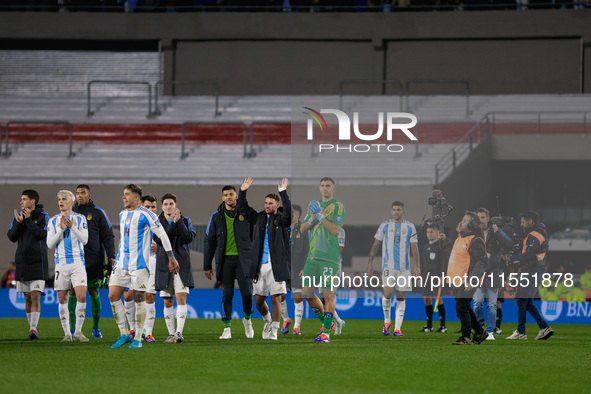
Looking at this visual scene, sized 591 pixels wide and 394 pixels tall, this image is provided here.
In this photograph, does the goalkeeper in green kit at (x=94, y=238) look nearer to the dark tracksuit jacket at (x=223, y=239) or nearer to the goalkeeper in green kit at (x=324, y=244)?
the dark tracksuit jacket at (x=223, y=239)

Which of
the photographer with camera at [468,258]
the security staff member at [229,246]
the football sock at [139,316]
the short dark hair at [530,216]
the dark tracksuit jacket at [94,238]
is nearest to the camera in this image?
the football sock at [139,316]

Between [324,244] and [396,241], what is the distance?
6.54 feet

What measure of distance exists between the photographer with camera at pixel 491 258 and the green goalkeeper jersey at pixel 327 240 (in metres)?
2.26

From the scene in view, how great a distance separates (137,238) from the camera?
11.1m

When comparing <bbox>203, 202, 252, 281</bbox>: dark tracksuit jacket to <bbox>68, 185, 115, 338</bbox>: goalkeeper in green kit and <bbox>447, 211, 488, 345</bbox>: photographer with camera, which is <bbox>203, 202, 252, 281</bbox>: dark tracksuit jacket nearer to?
<bbox>68, 185, 115, 338</bbox>: goalkeeper in green kit

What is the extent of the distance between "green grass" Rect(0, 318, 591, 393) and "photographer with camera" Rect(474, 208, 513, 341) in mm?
563

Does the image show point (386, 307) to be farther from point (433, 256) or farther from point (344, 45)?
point (344, 45)

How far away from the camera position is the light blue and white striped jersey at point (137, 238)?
1102cm

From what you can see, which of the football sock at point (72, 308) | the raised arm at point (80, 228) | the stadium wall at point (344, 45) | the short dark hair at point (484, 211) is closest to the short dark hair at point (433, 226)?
the short dark hair at point (484, 211)

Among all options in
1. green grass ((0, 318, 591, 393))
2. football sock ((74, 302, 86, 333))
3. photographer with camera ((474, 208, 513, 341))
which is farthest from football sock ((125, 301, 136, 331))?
photographer with camera ((474, 208, 513, 341))

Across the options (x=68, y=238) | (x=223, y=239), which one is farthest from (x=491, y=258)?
(x=68, y=238)

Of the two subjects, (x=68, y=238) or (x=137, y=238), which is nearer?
(x=137, y=238)

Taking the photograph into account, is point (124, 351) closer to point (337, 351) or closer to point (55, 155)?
point (337, 351)

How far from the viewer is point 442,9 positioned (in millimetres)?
32656
